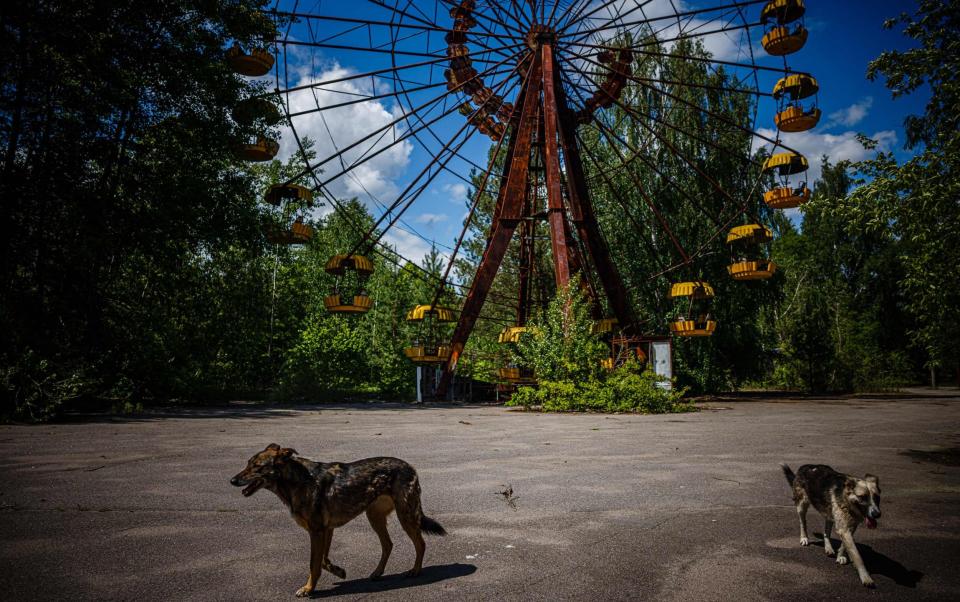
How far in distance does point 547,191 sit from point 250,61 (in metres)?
10.8

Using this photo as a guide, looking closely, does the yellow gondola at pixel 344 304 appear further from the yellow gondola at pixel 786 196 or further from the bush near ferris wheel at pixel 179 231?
the yellow gondola at pixel 786 196

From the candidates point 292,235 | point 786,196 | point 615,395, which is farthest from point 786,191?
point 292,235

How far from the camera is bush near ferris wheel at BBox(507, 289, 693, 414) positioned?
54.6 feet

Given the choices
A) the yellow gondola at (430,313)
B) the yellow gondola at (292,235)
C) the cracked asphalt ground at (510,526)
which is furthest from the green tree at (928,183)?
the yellow gondola at (292,235)

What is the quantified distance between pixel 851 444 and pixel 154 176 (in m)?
19.7

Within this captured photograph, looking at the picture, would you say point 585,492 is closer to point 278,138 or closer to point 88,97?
point 88,97

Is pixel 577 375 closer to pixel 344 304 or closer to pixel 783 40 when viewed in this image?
pixel 344 304

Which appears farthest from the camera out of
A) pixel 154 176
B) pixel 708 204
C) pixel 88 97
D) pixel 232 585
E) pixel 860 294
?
pixel 860 294

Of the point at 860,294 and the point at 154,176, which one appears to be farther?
the point at 860,294

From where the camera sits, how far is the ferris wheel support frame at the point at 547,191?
68.8ft

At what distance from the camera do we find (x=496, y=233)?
21078 mm

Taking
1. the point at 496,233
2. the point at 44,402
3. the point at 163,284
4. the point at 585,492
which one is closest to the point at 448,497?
the point at 585,492

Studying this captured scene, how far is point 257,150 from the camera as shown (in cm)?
1880

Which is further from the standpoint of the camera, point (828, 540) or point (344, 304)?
point (344, 304)
